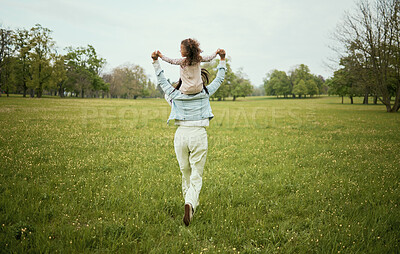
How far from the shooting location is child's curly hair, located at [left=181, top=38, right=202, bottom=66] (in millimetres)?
3488

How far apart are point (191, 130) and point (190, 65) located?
117cm

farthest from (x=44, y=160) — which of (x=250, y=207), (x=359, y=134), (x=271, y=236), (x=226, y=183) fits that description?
(x=359, y=134)

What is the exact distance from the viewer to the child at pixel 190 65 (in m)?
3.51

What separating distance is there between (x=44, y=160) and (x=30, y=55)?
2520 inches

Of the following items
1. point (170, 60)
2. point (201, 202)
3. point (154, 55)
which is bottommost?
point (201, 202)

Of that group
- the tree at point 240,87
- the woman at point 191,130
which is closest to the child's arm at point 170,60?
the woman at point 191,130

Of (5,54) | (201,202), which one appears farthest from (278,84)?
(201,202)

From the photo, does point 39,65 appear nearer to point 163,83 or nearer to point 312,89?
point 163,83

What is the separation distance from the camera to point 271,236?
3.77 m

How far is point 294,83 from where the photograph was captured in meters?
108

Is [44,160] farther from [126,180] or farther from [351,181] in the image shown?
[351,181]

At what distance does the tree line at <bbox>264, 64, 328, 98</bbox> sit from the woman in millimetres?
105974

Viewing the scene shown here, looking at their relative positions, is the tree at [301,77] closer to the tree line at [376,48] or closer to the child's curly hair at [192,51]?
the tree line at [376,48]

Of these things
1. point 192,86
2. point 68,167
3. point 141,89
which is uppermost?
point 141,89
